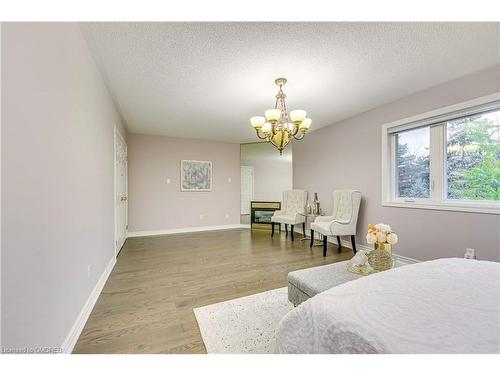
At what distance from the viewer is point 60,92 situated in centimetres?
129

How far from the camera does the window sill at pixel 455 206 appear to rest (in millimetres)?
2158

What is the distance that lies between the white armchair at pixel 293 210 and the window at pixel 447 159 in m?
1.58

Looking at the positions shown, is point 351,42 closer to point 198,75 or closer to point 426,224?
point 198,75

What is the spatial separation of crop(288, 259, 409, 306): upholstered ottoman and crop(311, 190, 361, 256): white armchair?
1.52 m

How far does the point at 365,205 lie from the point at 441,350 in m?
3.19

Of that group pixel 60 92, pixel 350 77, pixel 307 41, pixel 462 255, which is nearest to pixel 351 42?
pixel 307 41

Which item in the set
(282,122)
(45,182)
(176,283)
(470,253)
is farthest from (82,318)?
(470,253)

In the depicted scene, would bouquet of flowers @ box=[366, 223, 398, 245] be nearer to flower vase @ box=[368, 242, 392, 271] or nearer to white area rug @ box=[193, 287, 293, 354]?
flower vase @ box=[368, 242, 392, 271]

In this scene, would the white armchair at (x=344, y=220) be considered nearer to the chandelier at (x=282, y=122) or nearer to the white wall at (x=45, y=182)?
the chandelier at (x=282, y=122)

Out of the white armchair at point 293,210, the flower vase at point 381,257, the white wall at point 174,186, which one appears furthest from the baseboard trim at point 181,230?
the flower vase at point 381,257

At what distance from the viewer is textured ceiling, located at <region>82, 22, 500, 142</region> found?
1623mm

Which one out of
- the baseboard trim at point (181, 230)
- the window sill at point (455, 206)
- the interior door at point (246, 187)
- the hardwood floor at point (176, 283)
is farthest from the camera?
the interior door at point (246, 187)

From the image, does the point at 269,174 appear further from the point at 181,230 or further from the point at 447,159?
the point at 447,159

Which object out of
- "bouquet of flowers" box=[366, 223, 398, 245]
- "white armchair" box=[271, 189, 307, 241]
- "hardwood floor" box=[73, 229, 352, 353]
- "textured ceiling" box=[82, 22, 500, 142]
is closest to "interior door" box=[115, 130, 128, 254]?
"hardwood floor" box=[73, 229, 352, 353]
